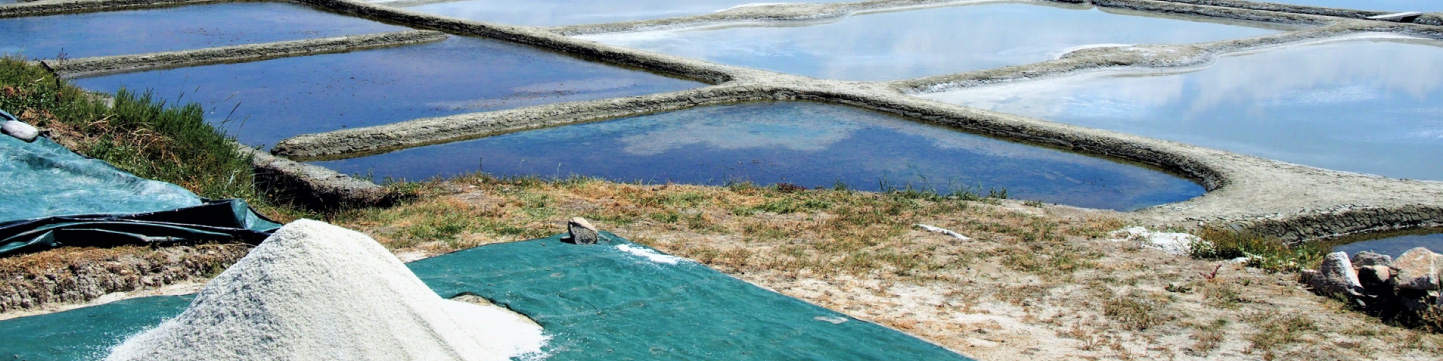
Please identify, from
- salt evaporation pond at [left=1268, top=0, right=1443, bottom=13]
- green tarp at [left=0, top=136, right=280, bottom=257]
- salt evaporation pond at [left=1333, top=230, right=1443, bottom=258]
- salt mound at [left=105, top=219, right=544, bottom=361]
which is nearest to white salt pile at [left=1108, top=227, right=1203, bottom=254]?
salt evaporation pond at [left=1333, top=230, right=1443, bottom=258]

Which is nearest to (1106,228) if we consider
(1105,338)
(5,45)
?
(1105,338)

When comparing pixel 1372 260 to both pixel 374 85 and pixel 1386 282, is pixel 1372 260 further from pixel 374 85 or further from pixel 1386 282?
pixel 374 85

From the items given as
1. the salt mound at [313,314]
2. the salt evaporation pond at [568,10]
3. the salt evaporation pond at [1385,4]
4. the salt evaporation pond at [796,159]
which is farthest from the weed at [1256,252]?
the salt evaporation pond at [1385,4]

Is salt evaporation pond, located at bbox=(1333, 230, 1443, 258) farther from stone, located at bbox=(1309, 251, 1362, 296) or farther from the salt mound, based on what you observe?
the salt mound

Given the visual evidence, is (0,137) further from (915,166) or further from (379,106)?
(915,166)

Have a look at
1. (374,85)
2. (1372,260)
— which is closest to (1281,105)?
(1372,260)

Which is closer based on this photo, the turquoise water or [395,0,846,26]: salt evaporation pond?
the turquoise water
